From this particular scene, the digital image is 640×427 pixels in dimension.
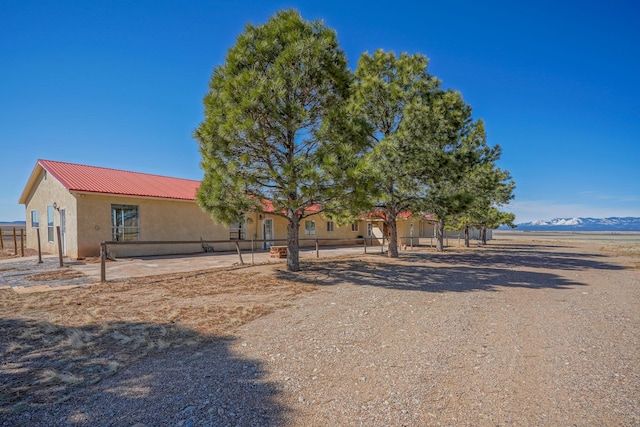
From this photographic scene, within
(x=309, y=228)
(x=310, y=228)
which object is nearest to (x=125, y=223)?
(x=309, y=228)

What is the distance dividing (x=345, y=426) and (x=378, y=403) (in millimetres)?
452

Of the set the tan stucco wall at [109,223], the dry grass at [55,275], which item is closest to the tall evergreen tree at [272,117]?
the tan stucco wall at [109,223]

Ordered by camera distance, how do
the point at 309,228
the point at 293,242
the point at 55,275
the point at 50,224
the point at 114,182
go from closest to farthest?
the point at 55,275 < the point at 293,242 < the point at 114,182 < the point at 50,224 < the point at 309,228

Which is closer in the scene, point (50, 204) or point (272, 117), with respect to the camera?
point (272, 117)

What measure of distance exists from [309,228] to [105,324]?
19573 millimetres

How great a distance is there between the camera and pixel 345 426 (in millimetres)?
2555

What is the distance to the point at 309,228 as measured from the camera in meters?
24.4

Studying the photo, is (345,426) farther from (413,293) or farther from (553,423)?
(413,293)

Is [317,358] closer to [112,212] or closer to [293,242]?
[293,242]

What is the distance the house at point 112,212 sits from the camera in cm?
1399

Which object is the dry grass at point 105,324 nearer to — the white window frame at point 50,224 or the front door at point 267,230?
the white window frame at point 50,224

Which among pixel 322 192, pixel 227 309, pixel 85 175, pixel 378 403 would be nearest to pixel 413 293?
pixel 322 192

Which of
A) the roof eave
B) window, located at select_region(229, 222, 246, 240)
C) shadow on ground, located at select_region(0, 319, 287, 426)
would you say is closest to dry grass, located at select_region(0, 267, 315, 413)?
shadow on ground, located at select_region(0, 319, 287, 426)

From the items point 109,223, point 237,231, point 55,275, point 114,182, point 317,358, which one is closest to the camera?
point 317,358
